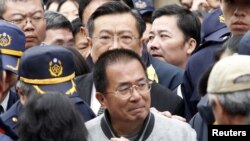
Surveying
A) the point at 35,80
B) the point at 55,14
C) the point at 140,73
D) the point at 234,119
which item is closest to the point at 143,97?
the point at 140,73

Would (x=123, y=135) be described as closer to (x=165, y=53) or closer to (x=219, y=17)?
(x=219, y=17)

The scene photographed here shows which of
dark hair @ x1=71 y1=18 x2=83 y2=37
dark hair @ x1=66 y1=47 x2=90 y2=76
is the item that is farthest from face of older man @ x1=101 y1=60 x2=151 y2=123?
dark hair @ x1=71 y1=18 x2=83 y2=37

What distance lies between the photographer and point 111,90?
19.3 feet

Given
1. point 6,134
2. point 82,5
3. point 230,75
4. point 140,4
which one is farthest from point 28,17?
point 230,75

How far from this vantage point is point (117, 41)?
7.08 meters

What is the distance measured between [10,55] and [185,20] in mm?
2084

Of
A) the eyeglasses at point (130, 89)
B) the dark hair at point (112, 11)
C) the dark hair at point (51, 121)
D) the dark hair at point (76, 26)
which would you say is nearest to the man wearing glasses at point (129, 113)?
the eyeglasses at point (130, 89)

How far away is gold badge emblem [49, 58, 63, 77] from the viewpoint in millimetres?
6153

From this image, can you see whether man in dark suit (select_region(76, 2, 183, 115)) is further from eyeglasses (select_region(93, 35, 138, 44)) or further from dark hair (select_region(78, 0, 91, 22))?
dark hair (select_region(78, 0, 91, 22))

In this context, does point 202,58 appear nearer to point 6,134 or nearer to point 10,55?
point 10,55

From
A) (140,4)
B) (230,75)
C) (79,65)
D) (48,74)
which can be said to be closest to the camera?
(230,75)

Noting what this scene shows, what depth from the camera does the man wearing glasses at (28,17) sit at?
26.2ft

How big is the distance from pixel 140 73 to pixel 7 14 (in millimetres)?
2469

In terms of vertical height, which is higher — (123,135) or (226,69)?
(226,69)
